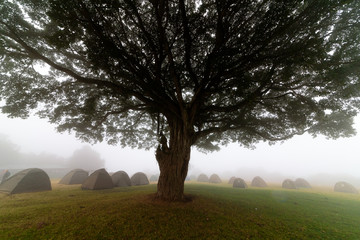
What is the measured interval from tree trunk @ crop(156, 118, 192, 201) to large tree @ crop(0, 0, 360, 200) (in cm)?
6

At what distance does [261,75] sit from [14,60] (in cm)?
1407

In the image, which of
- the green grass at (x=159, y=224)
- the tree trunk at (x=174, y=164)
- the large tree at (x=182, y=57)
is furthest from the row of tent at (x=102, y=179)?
the tree trunk at (x=174, y=164)

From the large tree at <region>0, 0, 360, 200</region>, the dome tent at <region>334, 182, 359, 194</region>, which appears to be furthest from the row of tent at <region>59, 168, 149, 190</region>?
the dome tent at <region>334, 182, 359, 194</region>

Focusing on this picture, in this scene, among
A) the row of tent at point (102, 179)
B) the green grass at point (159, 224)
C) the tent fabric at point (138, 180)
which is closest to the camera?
the green grass at point (159, 224)

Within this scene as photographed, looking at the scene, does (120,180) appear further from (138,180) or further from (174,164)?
(174,164)

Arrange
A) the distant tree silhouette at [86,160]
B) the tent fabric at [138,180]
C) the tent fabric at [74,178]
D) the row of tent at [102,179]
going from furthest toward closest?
the distant tree silhouette at [86,160] → the tent fabric at [138,180] → the tent fabric at [74,178] → the row of tent at [102,179]

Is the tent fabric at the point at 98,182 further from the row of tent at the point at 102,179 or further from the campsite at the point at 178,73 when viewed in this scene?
the campsite at the point at 178,73

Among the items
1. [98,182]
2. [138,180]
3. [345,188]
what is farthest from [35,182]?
[345,188]

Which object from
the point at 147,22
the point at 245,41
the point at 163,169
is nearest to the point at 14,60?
the point at 147,22

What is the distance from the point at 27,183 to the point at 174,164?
13610mm

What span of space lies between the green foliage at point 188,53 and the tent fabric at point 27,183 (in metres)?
6.15

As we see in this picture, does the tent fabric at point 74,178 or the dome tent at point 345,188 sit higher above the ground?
the tent fabric at point 74,178

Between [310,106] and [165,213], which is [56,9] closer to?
[165,213]

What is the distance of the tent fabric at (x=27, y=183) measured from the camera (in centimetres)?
1145
